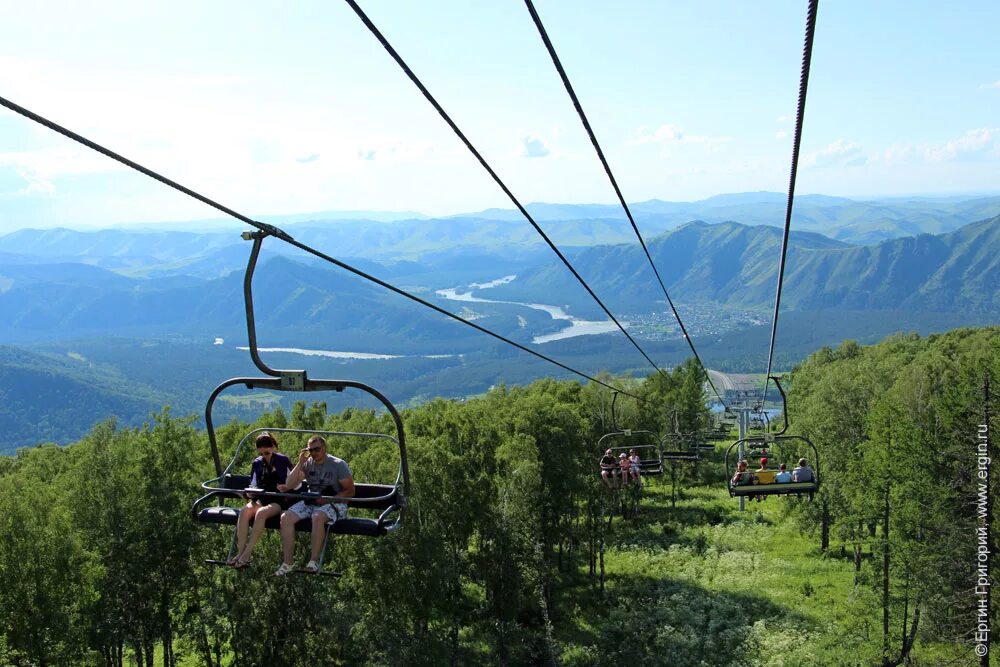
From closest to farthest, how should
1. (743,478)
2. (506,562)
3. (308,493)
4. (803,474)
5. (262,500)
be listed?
1. (308,493)
2. (262,500)
3. (803,474)
4. (743,478)
5. (506,562)

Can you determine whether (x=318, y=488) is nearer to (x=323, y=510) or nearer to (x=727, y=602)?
(x=323, y=510)

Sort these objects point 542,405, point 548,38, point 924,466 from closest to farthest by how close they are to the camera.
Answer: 1. point 548,38
2. point 924,466
3. point 542,405

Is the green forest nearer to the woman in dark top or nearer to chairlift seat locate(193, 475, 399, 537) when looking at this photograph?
chairlift seat locate(193, 475, 399, 537)

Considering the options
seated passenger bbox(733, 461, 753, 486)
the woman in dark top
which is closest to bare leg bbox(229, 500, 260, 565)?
the woman in dark top

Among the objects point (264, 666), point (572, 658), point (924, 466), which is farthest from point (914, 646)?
point (264, 666)

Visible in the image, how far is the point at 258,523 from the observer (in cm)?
1148

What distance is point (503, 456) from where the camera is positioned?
43531mm

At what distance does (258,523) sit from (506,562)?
31.5 metres

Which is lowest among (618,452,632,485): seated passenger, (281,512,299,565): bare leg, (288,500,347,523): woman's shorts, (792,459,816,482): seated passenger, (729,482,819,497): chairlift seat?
(618,452,632,485): seated passenger

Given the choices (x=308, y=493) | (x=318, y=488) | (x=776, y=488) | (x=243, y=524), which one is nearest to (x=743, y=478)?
(x=776, y=488)

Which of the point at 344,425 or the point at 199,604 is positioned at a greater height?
the point at 344,425

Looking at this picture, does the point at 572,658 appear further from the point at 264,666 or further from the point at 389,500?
the point at 389,500

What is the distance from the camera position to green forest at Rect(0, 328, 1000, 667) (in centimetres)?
3259

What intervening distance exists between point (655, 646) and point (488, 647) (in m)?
9.10
